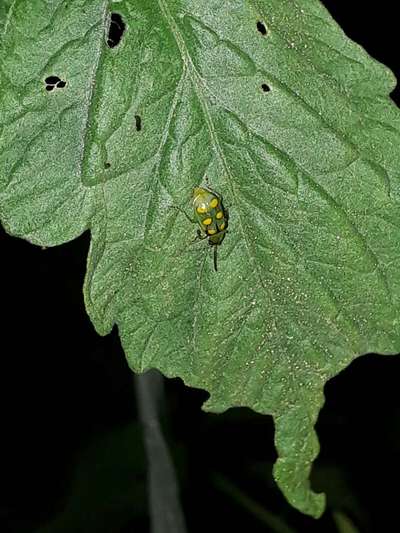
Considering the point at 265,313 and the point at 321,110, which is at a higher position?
the point at 321,110

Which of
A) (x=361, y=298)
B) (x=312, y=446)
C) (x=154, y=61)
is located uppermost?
(x=154, y=61)

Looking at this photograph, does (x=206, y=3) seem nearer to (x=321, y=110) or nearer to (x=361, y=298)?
(x=321, y=110)

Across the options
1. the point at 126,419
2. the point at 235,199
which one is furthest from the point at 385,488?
the point at 235,199

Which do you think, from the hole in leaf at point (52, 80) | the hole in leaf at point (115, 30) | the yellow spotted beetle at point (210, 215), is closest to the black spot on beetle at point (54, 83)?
the hole in leaf at point (52, 80)

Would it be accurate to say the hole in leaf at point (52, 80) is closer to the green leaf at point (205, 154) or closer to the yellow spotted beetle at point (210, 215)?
the green leaf at point (205, 154)

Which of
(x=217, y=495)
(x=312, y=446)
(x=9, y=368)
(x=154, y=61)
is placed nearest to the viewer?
(x=154, y=61)

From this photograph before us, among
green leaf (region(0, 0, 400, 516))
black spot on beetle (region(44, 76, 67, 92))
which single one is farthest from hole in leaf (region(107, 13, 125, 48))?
black spot on beetle (region(44, 76, 67, 92))
